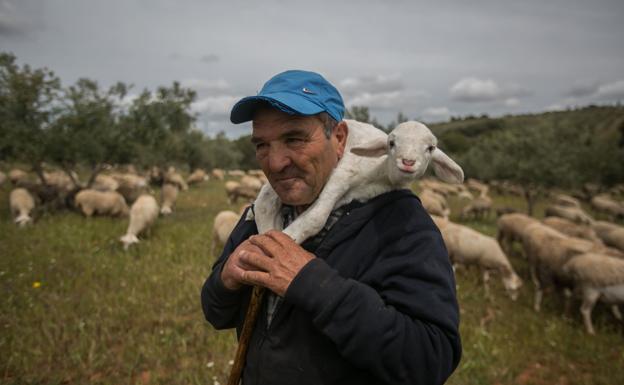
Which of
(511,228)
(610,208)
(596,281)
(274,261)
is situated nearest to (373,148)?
(274,261)

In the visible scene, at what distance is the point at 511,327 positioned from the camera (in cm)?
659

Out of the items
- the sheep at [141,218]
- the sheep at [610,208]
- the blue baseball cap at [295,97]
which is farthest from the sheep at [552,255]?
the sheep at [610,208]

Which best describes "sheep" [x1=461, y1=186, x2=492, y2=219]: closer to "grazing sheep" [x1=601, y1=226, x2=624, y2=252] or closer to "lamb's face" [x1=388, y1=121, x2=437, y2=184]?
"grazing sheep" [x1=601, y1=226, x2=624, y2=252]

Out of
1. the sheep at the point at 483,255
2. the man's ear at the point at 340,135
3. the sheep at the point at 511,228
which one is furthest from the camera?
the sheep at the point at 511,228

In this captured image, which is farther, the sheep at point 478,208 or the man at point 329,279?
the sheep at point 478,208

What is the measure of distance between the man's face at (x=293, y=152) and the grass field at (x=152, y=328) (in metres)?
3.77

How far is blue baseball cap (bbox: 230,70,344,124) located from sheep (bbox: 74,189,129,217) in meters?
14.2

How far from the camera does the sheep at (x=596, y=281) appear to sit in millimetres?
6609

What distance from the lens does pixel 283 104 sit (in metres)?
1.42

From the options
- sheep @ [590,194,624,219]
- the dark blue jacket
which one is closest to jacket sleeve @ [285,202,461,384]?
the dark blue jacket

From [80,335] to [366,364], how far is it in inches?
214

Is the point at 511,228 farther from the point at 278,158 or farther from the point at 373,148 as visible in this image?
the point at 278,158

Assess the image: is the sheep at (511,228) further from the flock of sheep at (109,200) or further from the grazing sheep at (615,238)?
the flock of sheep at (109,200)

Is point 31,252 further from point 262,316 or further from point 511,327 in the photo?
point 511,327
